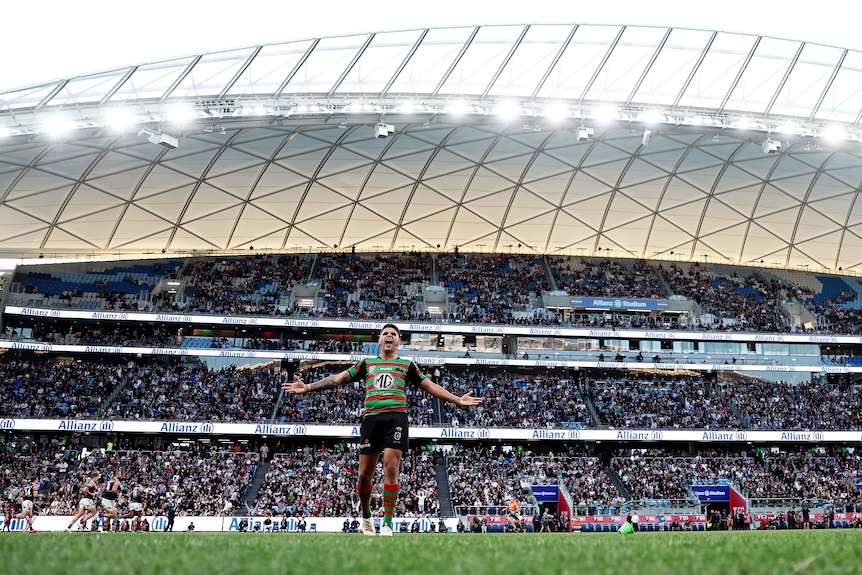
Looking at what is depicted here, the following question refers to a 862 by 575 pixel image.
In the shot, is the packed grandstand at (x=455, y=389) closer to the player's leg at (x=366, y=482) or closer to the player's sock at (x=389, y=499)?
the player's leg at (x=366, y=482)

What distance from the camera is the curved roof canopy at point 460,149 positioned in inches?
1390

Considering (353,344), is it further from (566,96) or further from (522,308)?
(566,96)

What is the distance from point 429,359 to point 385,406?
4199cm

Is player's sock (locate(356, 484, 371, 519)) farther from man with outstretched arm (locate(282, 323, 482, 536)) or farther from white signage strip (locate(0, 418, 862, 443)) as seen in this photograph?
white signage strip (locate(0, 418, 862, 443))

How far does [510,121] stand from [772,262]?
33088mm

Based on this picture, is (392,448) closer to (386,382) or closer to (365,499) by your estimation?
(386,382)

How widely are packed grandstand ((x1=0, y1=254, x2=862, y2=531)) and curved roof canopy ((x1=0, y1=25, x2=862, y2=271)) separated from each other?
10.6 feet

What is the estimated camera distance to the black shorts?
901 cm

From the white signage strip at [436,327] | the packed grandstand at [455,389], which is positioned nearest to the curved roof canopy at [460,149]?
the packed grandstand at [455,389]

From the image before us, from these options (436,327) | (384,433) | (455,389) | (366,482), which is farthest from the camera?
(436,327)

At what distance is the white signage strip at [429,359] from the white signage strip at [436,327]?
1.87 m

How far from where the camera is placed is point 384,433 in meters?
9.01

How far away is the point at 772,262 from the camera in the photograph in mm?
61406

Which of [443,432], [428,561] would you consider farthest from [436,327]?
[428,561]
